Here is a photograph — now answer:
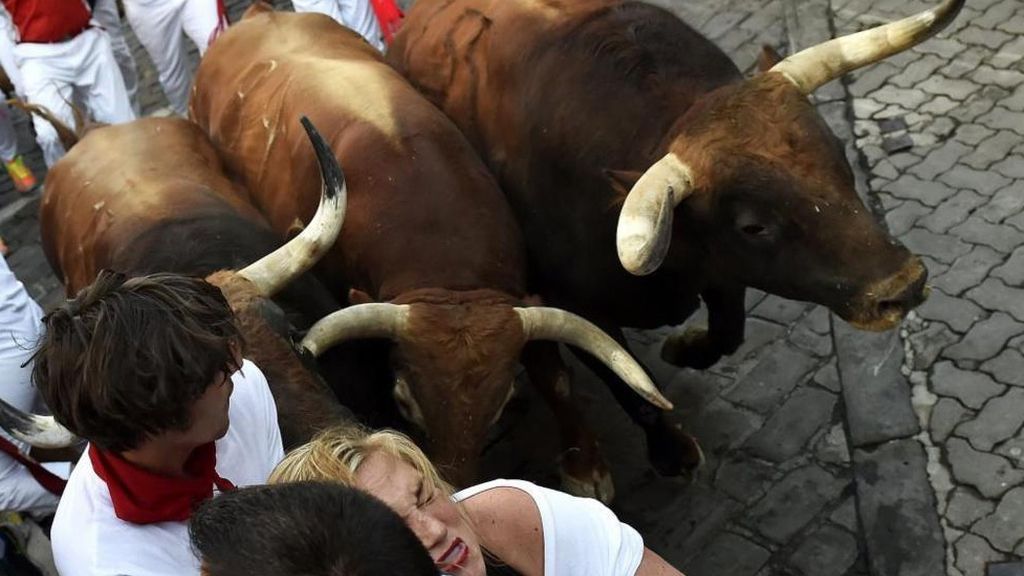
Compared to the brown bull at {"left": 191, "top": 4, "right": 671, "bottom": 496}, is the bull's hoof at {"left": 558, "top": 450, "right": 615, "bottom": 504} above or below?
below

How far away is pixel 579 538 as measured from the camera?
2383 millimetres

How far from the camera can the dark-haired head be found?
1629 mm

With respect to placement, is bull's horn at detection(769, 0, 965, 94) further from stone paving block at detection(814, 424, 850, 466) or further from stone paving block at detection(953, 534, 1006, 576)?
stone paving block at detection(953, 534, 1006, 576)

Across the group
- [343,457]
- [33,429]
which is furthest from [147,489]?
[33,429]

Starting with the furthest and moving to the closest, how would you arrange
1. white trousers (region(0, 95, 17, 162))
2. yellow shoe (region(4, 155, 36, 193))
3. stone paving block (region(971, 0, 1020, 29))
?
yellow shoe (region(4, 155, 36, 193)), white trousers (region(0, 95, 17, 162)), stone paving block (region(971, 0, 1020, 29))

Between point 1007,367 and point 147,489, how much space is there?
13.2 ft

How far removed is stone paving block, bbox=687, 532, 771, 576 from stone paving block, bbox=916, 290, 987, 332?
165cm

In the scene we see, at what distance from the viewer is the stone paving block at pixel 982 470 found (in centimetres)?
460

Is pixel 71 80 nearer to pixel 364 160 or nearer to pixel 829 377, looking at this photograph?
pixel 364 160

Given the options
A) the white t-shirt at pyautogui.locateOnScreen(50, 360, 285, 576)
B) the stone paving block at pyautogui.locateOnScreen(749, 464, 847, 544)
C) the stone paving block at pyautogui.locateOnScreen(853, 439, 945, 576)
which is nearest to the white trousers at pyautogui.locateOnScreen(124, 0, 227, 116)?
the stone paving block at pyautogui.locateOnScreen(749, 464, 847, 544)

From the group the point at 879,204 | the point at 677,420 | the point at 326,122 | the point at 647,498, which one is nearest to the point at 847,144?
the point at 879,204

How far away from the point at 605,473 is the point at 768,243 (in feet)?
5.11

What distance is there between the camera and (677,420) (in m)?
5.44

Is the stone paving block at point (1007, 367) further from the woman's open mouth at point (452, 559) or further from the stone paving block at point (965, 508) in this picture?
the woman's open mouth at point (452, 559)
